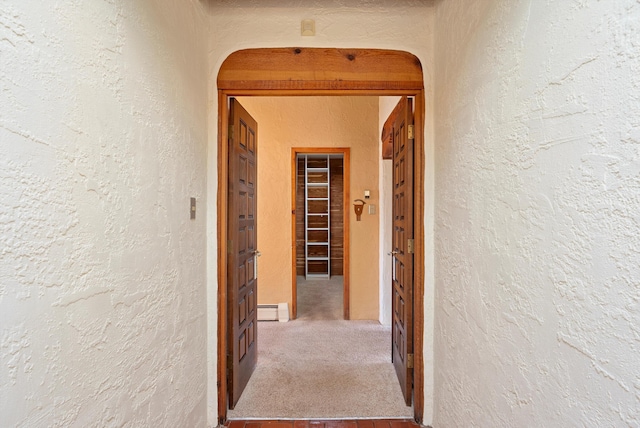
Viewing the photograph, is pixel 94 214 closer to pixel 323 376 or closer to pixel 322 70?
pixel 322 70

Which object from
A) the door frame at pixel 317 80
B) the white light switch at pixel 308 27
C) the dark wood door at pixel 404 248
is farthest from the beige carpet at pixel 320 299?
the white light switch at pixel 308 27

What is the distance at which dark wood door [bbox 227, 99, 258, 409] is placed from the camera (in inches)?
82.6

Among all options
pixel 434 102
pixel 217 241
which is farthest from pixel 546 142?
pixel 217 241

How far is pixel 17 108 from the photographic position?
734 millimetres

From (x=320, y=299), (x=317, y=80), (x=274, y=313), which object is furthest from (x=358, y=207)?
(x=317, y=80)

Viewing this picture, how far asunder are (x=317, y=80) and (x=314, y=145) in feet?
6.50

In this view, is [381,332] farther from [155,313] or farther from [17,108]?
[17,108]

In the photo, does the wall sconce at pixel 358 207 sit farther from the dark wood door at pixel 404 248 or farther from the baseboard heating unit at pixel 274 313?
the baseboard heating unit at pixel 274 313

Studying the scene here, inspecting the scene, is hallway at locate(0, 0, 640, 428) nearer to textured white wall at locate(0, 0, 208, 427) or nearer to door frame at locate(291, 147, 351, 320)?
textured white wall at locate(0, 0, 208, 427)

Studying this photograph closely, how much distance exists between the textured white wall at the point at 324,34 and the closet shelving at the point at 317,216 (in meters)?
4.79

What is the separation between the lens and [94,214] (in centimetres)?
99

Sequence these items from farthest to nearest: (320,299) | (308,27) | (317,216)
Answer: (317,216) < (320,299) < (308,27)

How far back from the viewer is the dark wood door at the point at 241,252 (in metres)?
2.10

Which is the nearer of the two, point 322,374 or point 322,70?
point 322,70
